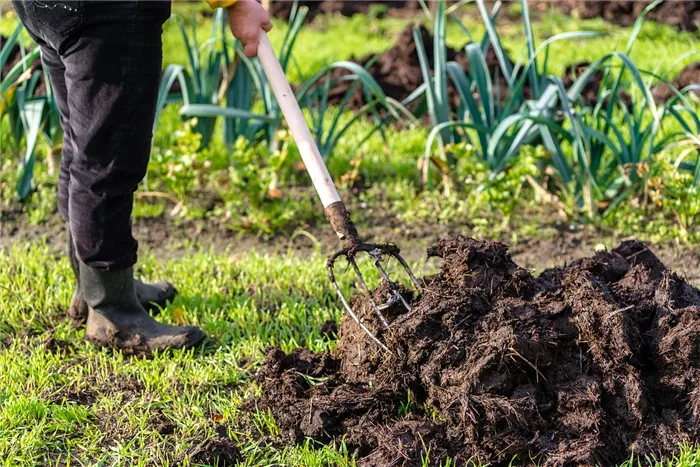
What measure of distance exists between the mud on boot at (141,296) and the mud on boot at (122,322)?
0.17 m

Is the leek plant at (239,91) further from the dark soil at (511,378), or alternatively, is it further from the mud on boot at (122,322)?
the dark soil at (511,378)

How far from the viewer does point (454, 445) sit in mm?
2396

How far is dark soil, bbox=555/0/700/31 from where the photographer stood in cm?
722

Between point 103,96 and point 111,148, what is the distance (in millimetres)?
174

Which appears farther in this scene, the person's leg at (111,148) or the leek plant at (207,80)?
the leek plant at (207,80)

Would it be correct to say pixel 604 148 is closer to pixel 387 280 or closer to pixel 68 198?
pixel 387 280

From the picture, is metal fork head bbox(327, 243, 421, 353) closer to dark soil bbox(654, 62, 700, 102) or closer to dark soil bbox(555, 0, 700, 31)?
dark soil bbox(654, 62, 700, 102)

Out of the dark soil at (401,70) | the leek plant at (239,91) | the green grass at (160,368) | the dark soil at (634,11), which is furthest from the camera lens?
the dark soil at (634,11)

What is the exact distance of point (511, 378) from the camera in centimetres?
242

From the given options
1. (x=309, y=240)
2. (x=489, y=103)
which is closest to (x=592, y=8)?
(x=489, y=103)

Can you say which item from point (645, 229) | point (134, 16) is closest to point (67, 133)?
point (134, 16)

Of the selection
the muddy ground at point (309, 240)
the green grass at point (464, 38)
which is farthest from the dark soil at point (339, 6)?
the muddy ground at point (309, 240)

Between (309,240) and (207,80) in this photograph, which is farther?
(207,80)

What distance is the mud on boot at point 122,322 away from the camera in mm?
3029
